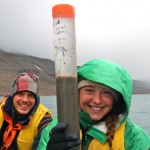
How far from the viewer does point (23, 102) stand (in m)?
4.88

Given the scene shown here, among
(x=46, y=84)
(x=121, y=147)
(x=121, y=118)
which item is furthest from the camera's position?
(x=46, y=84)

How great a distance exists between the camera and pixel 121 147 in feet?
9.87

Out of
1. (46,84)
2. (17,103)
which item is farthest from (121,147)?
(46,84)

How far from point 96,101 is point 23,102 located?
78.9 inches

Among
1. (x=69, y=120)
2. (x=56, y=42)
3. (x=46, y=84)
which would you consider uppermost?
(x=46, y=84)

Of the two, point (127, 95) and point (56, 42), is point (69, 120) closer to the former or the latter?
point (56, 42)

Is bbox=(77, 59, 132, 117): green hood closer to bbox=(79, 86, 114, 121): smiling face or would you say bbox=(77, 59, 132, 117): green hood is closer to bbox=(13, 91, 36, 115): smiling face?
bbox=(79, 86, 114, 121): smiling face

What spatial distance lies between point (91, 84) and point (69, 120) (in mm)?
680

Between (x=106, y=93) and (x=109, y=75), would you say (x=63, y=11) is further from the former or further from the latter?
(x=106, y=93)

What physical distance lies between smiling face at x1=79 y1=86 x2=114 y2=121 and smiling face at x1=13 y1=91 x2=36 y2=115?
5.94 ft

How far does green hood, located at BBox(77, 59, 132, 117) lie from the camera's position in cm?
303

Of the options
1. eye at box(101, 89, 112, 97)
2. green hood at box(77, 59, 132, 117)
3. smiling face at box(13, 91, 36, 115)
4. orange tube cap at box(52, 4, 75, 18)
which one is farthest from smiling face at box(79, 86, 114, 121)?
smiling face at box(13, 91, 36, 115)

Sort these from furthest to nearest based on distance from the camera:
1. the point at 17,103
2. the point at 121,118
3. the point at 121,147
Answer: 1. the point at 17,103
2. the point at 121,118
3. the point at 121,147

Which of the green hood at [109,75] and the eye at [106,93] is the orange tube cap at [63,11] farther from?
the eye at [106,93]
